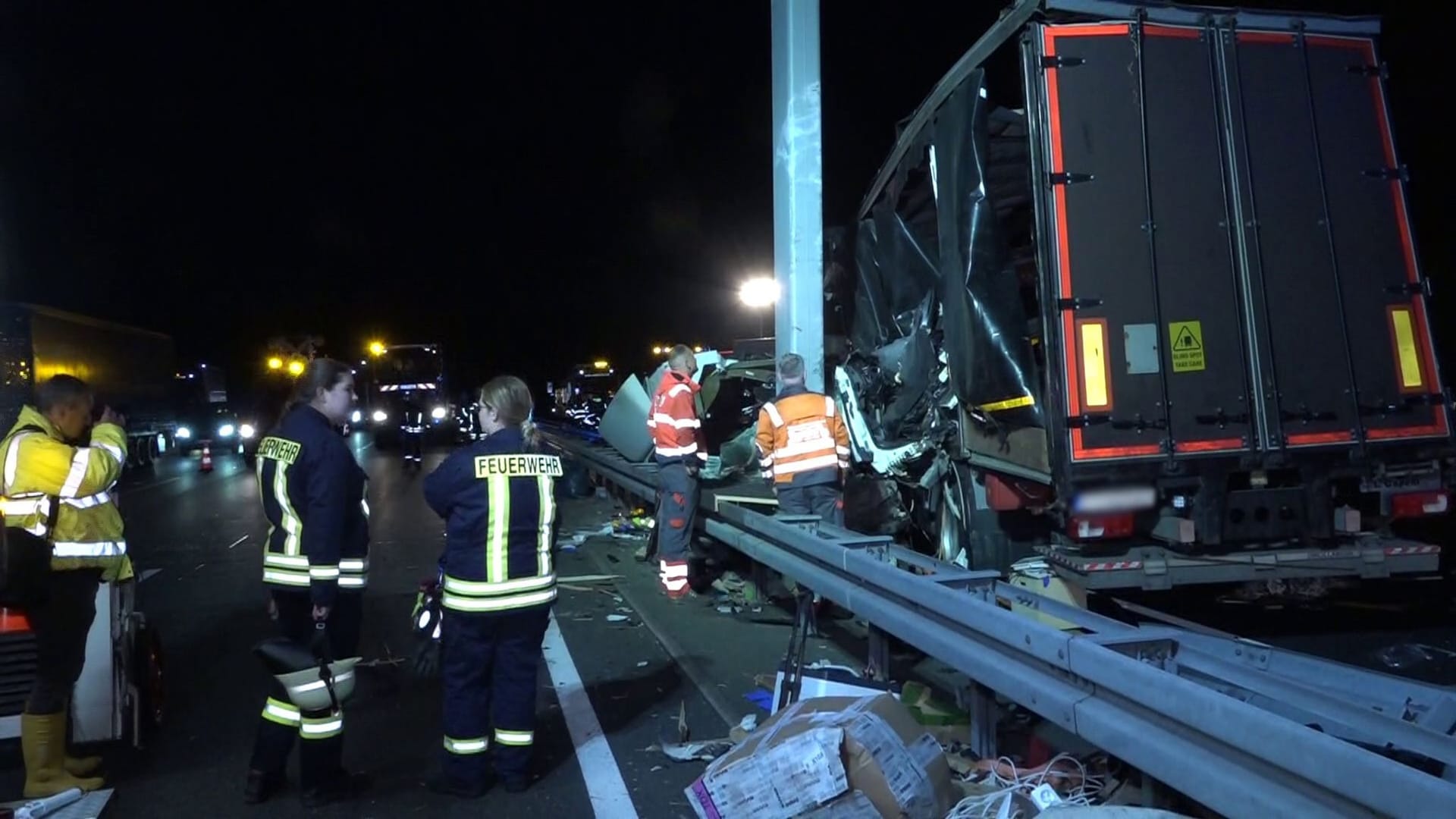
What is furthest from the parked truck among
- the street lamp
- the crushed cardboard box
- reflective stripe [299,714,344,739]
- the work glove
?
the crushed cardboard box

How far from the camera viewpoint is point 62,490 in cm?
490

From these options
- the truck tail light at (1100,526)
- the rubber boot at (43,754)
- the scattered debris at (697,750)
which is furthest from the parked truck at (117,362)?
the truck tail light at (1100,526)

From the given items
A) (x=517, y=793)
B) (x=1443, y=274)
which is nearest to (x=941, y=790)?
(x=517, y=793)

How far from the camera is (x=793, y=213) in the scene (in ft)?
31.0

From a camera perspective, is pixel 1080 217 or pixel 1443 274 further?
pixel 1443 274

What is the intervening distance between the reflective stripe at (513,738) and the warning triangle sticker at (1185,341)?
13.1 ft

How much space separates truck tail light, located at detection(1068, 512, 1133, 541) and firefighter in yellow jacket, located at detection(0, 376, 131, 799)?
4774mm

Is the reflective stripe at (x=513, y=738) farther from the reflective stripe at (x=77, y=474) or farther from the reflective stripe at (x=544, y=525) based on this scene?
the reflective stripe at (x=77, y=474)

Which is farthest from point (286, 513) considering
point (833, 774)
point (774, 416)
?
point (774, 416)

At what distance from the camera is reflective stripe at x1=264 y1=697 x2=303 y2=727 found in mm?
4688

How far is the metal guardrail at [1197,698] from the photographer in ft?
9.00

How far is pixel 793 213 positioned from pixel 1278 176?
400 cm

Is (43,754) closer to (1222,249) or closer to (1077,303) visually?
(1077,303)

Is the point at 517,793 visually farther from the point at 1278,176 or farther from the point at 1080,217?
the point at 1278,176
